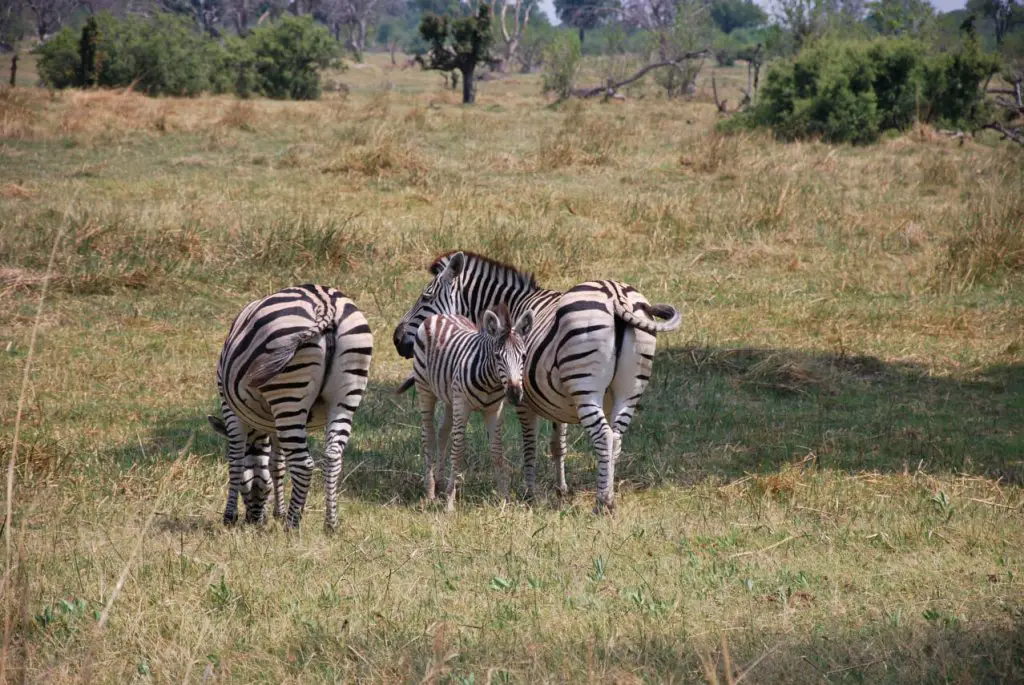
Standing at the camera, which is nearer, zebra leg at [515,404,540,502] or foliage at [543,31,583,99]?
zebra leg at [515,404,540,502]

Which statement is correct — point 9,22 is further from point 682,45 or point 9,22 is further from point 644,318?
point 644,318

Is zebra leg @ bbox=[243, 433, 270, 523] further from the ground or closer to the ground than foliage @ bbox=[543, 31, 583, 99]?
closer to the ground

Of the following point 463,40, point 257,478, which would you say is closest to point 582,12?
point 463,40

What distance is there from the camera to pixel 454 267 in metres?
7.64

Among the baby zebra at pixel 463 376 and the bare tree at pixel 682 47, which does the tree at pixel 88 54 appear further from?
the baby zebra at pixel 463 376

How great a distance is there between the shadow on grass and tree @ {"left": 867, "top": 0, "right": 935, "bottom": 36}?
3036cm

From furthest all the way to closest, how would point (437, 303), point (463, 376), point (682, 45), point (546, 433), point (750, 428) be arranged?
point (682, 45)
point (546, 433)
point (750, 428)
point (437, 303)
point (463, 376)

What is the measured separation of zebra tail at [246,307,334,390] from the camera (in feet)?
17.8

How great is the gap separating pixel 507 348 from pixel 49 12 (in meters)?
71.6

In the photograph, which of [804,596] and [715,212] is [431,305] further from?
[715,212]

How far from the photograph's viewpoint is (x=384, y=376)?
9.69 m

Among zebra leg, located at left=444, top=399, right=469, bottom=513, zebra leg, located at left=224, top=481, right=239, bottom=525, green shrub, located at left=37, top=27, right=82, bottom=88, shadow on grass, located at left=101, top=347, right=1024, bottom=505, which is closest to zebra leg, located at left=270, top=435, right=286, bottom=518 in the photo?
zebra leg, located at left=224, top=481, right=239, bottom=525

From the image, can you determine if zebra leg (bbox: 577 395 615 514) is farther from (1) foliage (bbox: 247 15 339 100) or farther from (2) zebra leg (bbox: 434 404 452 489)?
(1) foliage (bbox: 247 15 339 100)

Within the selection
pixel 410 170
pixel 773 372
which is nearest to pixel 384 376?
pixel 773 372
